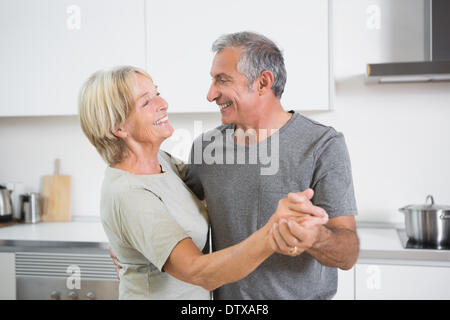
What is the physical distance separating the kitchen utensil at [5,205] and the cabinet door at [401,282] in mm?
1637

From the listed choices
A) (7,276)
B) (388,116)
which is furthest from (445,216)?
(7,276)

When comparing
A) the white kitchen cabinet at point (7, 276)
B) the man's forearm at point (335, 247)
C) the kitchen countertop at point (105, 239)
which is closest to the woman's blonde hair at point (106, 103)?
the man's forearm at point (335, 247)

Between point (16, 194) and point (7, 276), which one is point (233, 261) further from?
point (16, 194)

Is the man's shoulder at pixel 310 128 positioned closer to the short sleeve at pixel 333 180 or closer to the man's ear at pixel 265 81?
the short sleeve at pixel 333 180

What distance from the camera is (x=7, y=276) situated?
1915 millimetres

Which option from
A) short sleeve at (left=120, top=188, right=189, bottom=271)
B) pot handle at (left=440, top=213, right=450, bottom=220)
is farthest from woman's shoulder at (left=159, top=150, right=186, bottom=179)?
pot handle at (left=440, top=213, right=450, bottom=220)

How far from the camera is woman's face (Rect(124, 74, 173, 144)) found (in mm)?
1048

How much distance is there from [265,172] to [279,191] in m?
0.06

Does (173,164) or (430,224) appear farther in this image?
(430,224)

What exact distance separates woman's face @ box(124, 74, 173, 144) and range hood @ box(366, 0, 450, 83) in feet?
3.09

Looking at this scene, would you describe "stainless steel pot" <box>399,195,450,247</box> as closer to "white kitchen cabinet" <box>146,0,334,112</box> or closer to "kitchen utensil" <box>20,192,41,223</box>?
"white kitchen cabinet" <box>146,0,334,112</box>

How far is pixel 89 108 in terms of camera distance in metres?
1.02

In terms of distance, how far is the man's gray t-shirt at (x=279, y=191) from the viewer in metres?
1.06

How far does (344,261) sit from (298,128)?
335 millimetres
